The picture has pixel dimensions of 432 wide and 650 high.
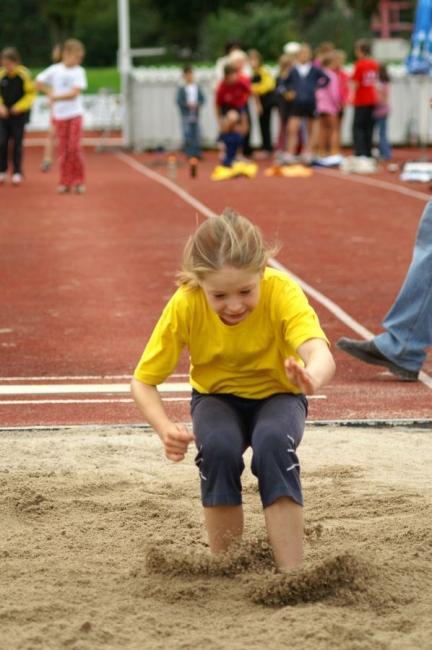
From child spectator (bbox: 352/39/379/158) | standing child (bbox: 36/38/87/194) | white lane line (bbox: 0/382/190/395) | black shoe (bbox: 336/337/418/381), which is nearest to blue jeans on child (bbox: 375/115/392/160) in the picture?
child spectator (bbox: 352/39/379/158)

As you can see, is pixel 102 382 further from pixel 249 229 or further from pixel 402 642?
pixel 402 642

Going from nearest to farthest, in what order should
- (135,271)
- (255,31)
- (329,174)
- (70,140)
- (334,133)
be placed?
1. (135,271)
2. (70,140)
3. (329,174)
4. (334,133)
5. (255,31)

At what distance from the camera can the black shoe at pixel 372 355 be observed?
8.10 m

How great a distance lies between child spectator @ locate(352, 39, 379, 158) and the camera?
2544cm

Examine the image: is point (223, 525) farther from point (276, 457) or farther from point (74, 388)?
point (74, 388)

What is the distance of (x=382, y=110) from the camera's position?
27438mm

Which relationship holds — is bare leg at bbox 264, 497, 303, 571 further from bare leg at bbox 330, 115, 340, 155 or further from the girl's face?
bare leg at bbox 330, 115, 340, 155

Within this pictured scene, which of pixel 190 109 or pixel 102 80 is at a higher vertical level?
pixel 190 109

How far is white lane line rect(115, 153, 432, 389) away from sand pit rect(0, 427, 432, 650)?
3.97 ft

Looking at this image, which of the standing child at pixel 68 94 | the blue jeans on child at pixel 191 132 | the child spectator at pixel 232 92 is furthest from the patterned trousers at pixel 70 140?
the blue jeans on child at pixel 191 132

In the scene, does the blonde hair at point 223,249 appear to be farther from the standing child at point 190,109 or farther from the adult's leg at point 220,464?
the standing child at point 190,109

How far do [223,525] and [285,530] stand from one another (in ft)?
0.89

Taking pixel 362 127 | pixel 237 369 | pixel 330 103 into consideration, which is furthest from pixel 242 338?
pixel 330 103

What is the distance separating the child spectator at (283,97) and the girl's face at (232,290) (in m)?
21.7
